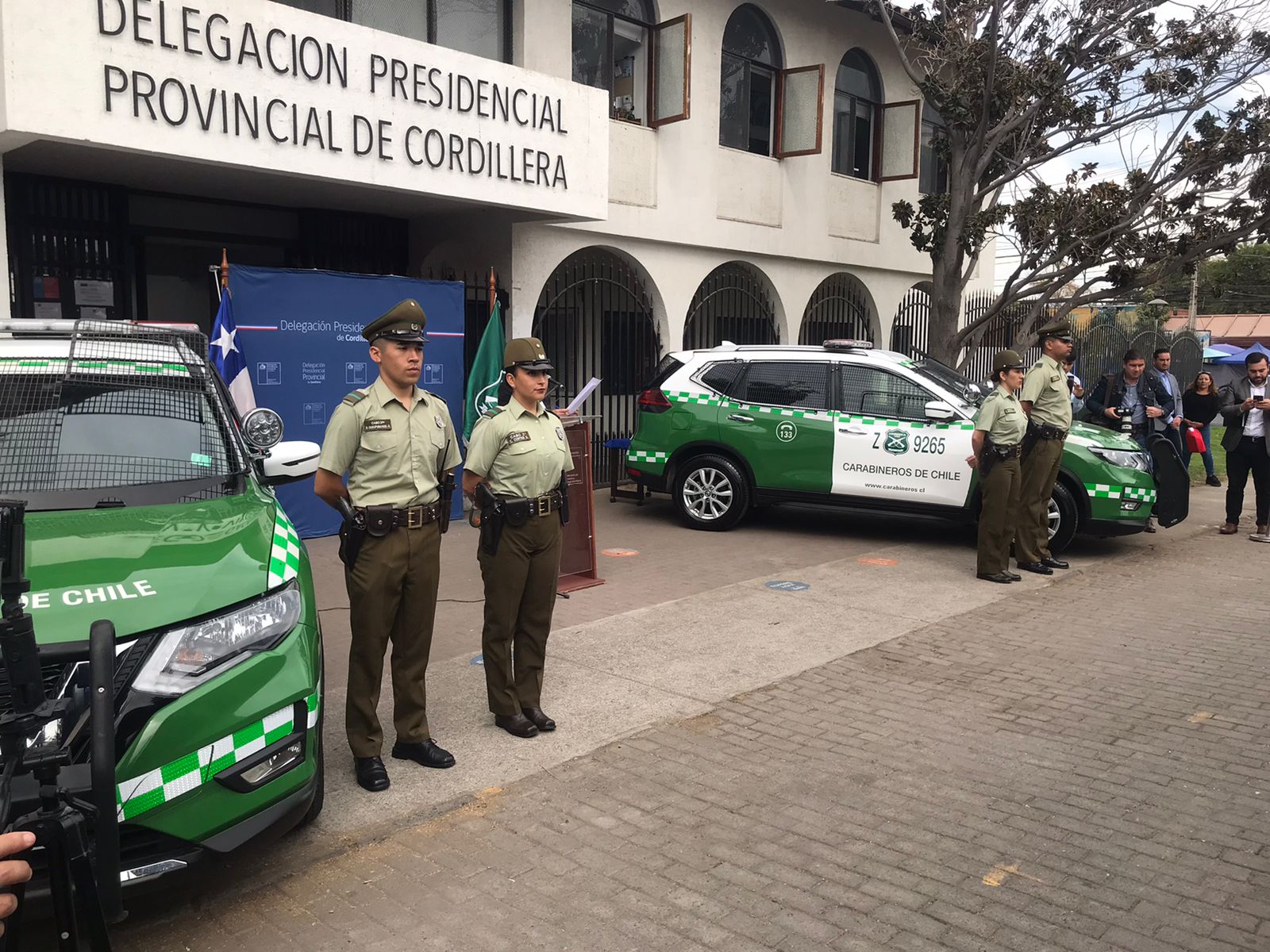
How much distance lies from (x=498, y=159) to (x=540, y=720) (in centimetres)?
674

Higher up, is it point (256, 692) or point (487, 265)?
point (487, 265)

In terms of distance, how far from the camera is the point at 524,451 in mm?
4949

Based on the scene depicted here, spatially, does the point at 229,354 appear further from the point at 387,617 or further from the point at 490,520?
the point at 387,617

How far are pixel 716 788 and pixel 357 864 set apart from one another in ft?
4.98

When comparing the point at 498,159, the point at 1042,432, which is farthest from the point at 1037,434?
the point at 498,159

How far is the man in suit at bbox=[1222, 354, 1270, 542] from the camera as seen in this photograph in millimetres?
10383

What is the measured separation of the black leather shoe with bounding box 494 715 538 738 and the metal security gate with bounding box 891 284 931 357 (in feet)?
49.2

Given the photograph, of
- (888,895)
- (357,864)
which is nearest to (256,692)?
(357,864)

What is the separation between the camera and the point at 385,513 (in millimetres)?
4391

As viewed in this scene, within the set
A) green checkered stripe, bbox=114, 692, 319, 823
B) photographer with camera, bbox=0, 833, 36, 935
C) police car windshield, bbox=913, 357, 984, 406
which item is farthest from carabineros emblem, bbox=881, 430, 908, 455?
photographer with camera, bbox=0, 833, 36, 935

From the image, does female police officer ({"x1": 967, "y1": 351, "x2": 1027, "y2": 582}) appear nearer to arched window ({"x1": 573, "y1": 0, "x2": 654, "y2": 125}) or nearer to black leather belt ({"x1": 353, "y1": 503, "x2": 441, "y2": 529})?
black leather belt ({"x1": 353, "y1": 503, "x2": 441, "y2": 529})

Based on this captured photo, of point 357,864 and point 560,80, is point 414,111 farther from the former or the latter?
point 357,864

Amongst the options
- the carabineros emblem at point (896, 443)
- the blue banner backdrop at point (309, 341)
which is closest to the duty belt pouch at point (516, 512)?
the blue banner backdrop at point (309, 341)

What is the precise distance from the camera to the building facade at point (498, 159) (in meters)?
8.12
